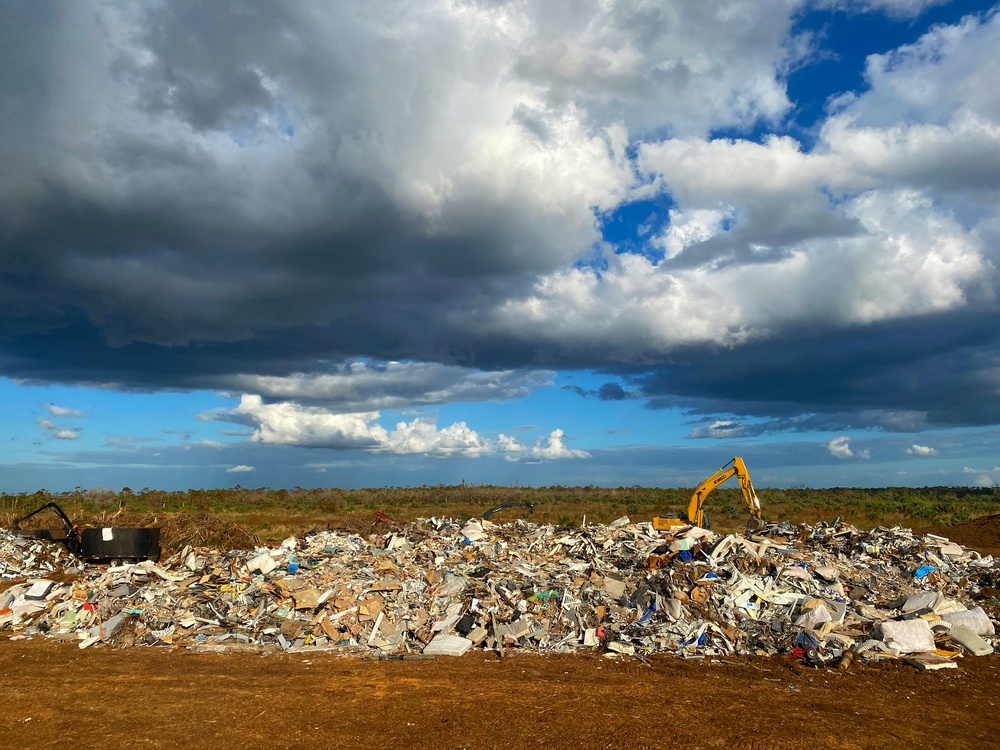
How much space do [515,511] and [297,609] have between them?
27.5 meters

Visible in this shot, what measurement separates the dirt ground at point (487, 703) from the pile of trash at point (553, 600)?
62 cm

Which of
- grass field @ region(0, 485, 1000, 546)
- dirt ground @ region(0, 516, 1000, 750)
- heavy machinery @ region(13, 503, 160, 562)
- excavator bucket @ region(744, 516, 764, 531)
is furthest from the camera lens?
grass field @ region(0, 485, 1000, 546)

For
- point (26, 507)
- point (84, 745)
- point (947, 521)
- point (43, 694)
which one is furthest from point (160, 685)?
point (947, 521)

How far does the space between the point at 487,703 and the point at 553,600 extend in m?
4.24

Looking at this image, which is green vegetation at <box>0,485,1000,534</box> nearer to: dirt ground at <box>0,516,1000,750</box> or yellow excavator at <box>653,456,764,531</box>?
yellow excavator at <box>653,456,764,531</box>

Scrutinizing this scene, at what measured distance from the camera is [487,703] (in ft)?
27.4

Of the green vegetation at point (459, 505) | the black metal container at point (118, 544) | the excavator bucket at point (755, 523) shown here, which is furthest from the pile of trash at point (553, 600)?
the green vegetation at point (459, 505)

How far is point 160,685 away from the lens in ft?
30.2

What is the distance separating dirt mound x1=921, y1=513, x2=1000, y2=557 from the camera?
2170cm

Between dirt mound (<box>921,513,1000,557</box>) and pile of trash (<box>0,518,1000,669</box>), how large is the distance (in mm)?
6741

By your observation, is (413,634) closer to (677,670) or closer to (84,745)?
(677,670)

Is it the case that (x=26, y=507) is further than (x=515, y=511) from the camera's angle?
No

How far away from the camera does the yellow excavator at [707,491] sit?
18594 millimetres

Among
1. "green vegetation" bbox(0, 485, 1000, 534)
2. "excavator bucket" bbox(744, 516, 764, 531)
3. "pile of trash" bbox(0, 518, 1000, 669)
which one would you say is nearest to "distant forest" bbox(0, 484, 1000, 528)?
"green vegetation" bbox(0, 485, 1000, 534)
